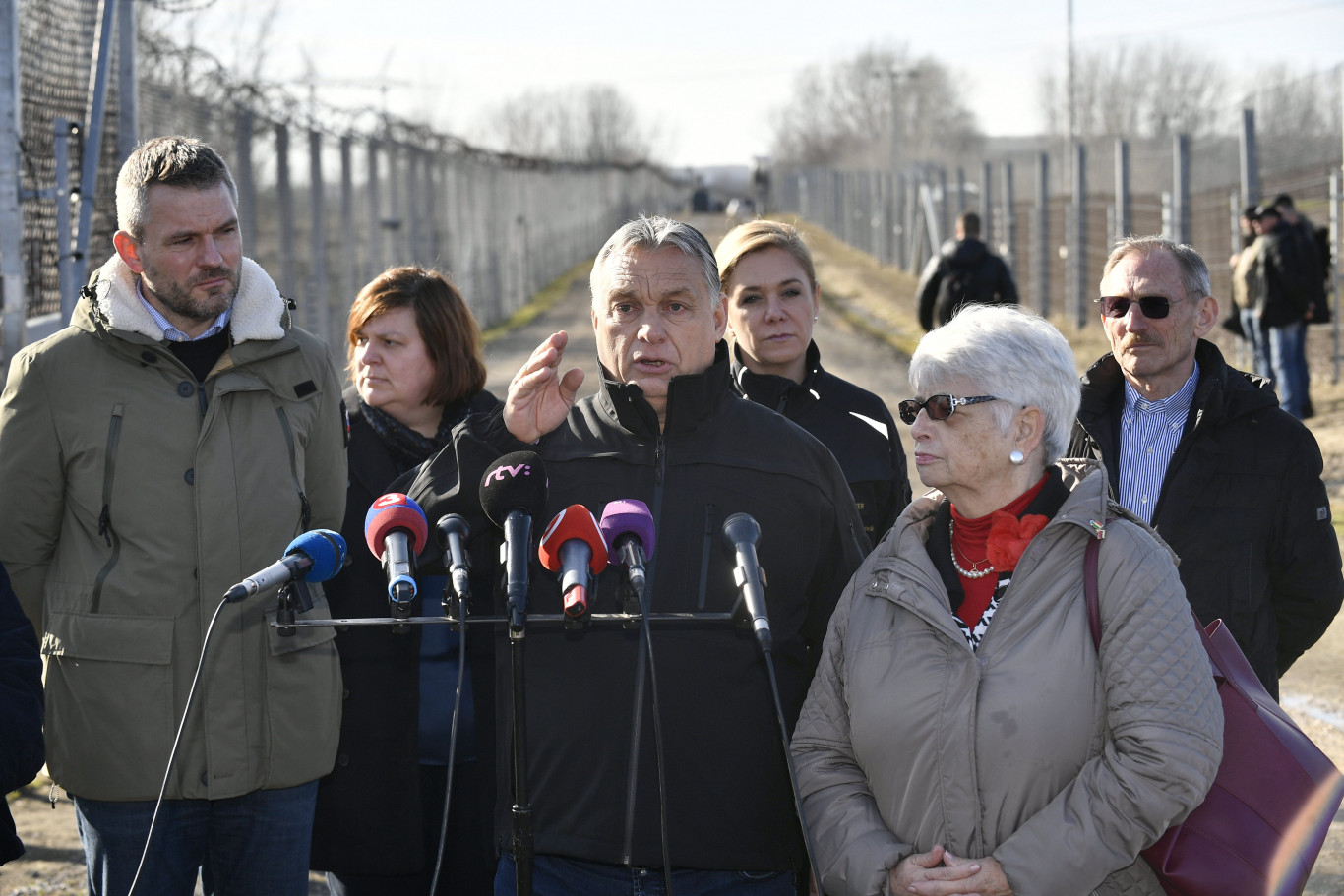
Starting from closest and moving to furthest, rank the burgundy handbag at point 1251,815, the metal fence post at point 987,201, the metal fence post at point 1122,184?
the burgundy handbag at point 1251,815 < the metal fence post at point 1122,184 < the metal fence post at point 987,201

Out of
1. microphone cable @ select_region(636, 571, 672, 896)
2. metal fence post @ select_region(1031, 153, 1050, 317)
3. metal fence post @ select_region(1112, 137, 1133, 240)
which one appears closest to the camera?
microphone cable @ select_region(636, 571, 672, 896)

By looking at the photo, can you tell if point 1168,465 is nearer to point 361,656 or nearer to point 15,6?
point 361,656

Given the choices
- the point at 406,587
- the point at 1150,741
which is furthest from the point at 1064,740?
the point at 406,587

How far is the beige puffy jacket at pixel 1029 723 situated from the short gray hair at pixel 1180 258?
5.01 feet

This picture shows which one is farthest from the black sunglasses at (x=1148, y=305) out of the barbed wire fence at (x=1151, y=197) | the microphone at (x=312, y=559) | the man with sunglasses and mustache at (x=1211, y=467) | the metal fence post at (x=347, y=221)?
the barbed wire fence at (x=1151, y=197)

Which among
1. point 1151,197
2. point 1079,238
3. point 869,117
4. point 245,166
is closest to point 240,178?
point 245,166

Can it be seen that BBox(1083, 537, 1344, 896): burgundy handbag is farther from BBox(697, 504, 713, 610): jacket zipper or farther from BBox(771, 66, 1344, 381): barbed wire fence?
BBox(771, 66, 1344, 381): barbed wire fence

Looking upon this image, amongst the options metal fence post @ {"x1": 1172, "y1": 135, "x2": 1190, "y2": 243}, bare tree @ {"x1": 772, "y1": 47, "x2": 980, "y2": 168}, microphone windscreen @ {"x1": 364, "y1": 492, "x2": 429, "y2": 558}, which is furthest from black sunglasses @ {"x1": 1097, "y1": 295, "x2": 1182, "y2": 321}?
bare tree @ {"x1": 772, "y1": 47, "x2": 980, "y2": 168}

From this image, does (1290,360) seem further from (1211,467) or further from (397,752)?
(397,752)

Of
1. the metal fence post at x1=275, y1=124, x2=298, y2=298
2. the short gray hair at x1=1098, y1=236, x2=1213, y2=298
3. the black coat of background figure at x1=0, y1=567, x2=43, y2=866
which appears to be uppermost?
the metal fence post at x1=275, y1=124, x2=298, y2=298

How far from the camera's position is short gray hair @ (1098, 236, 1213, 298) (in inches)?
163

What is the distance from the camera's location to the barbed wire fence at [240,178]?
18.9 feet

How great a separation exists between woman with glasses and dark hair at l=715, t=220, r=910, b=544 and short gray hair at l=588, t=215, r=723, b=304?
122cm

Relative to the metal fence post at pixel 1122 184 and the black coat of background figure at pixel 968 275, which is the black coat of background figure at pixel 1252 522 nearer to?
the black coat of background figure at pixel 968 275
